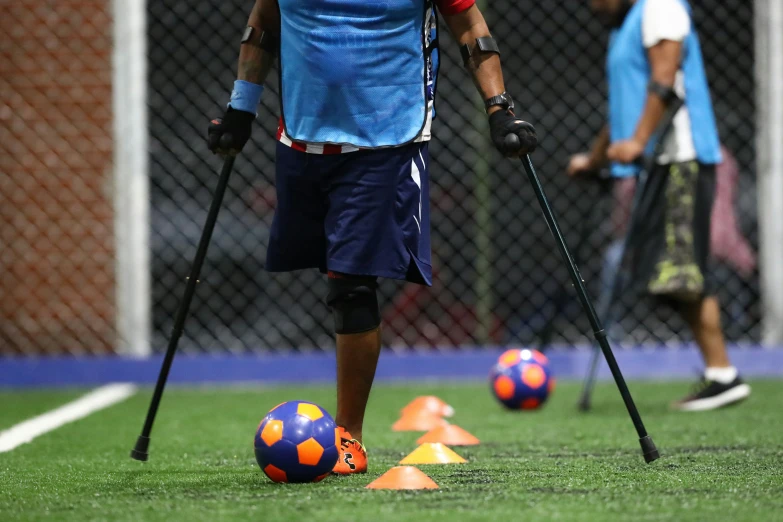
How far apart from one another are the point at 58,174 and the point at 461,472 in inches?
163

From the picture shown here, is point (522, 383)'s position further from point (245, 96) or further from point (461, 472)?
point (245, 96)

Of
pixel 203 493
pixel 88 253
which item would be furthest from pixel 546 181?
pixel 203 493

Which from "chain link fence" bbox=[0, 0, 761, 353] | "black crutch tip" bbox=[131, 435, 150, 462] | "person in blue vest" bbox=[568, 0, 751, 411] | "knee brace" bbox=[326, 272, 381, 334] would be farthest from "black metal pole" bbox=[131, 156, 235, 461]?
"chain link fence" bbox=[0, 0, 761, 353]

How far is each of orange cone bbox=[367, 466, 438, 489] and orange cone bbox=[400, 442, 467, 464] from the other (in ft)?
1.43

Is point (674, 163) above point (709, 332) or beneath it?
above

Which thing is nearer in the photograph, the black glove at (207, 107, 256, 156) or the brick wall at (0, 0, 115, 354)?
the black glove at (207, 107, 256, 156)

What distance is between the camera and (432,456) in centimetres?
325

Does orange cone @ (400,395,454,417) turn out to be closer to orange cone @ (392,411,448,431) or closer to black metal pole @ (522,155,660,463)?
orange cone @ (392,411,448,431)

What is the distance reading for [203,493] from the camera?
2752mm

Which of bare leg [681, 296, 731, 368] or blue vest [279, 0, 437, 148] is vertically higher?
blue vest [279, 0, 437, 148]

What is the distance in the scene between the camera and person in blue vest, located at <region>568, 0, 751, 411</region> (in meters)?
4.76

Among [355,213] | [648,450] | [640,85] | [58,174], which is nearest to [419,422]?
[648,450]

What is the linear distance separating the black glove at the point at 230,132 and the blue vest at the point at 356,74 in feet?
0.73

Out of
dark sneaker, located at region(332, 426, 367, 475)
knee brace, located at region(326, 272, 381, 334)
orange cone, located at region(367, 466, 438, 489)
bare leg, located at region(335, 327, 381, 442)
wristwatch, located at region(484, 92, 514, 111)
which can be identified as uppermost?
wristwatch, located at region(484, 92, 514, 111)
